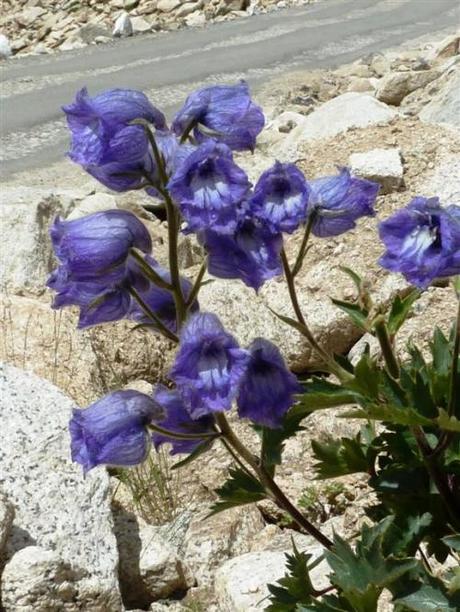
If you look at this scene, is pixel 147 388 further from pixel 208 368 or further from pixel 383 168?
pixel 208 368

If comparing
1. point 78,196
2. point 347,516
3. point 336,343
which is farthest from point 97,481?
point 78,196

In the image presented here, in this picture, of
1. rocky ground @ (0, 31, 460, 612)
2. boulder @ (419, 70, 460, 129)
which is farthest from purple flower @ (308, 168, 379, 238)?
boulder @ (419, 70, 460, 129)

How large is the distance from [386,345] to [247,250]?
0.41 metres

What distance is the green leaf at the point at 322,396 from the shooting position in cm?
221

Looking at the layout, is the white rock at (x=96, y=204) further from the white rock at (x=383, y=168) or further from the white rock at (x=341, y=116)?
the white rock at (x=383, y=168)

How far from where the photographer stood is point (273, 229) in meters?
2.00

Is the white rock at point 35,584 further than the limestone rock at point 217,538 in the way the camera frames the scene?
No

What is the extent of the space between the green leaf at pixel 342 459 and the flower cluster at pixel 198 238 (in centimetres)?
45

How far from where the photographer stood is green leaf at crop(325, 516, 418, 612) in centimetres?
230

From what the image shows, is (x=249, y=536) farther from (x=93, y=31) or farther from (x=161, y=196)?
(x=93, y=31)

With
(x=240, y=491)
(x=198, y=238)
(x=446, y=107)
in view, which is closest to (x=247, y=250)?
(x=198, y=238)

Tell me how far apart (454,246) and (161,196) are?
51 centimetres

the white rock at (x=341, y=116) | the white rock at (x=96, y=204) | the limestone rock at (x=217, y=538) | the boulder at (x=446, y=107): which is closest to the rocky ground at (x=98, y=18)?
the white rock at (x=341, y=116)

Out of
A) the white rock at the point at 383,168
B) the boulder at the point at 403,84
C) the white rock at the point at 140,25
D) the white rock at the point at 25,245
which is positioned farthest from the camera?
the white rock at the point at 140,25
